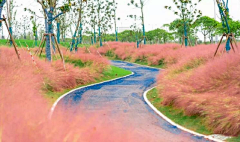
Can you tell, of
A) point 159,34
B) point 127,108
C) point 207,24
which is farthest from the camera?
point 159,34

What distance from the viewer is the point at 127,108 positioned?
11414mm

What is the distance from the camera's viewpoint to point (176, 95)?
1092cm

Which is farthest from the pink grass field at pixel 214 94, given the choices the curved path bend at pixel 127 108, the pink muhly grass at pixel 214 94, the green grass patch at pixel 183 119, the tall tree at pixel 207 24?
the tall tree at pixel 207 24

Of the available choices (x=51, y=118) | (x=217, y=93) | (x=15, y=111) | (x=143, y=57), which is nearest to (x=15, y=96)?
(x=15, y=111)

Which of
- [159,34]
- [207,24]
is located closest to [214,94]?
[207,24]

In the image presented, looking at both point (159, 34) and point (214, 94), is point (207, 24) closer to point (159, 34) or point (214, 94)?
point (159, 34)

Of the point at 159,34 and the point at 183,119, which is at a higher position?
the point at 159,34

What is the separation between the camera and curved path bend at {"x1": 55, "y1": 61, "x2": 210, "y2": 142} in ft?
25.8

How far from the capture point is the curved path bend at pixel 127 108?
7873mm

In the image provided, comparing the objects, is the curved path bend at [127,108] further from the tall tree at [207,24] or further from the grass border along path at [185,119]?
the tall tree at [207,24]

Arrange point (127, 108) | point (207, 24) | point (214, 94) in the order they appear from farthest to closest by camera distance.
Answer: point (207, 24) < point (127, 108) < point (214, 94)

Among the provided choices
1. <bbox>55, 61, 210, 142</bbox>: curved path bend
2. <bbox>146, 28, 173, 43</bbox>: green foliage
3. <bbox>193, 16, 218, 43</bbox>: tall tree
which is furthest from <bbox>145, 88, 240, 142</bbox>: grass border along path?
<bbox>146, 28, 173, 43</bbox>: green foliage

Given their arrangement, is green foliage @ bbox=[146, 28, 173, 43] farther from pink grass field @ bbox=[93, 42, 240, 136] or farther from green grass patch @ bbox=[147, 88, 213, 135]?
green grass patch @ bbox=[147, 88, 213, 135]

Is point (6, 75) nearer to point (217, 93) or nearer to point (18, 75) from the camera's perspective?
point (18, 75)
